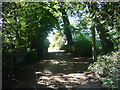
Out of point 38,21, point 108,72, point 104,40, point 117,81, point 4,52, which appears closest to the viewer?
point 117,81

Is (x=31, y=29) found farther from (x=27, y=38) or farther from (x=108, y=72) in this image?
(x=108, y=72)

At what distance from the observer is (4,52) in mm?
4223

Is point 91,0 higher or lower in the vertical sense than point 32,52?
higher

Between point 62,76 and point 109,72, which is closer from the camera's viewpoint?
point 109,72

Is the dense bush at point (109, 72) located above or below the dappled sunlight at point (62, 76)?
above

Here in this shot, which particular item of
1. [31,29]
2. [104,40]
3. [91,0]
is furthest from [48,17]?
[91,0]

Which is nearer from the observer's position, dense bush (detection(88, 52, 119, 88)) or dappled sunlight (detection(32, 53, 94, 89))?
dense bush (detection(88, 52, 119, 88))

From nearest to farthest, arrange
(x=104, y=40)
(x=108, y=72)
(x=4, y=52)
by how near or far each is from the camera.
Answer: (x=108, y=72)
(x=4, y=52)
(x=104, y=40)

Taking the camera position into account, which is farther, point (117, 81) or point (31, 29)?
point (31, 29)

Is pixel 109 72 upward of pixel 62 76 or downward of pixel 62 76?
upward

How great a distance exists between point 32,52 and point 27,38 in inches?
44.8

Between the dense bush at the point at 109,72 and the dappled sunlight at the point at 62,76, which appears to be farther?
the dappled sunlight at the point at 62,76

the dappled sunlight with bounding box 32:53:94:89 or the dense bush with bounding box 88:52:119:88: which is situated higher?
the dense bush with bounding box 88:52:119:88

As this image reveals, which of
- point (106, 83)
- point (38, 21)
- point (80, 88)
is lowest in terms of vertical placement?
point (80, 88)
